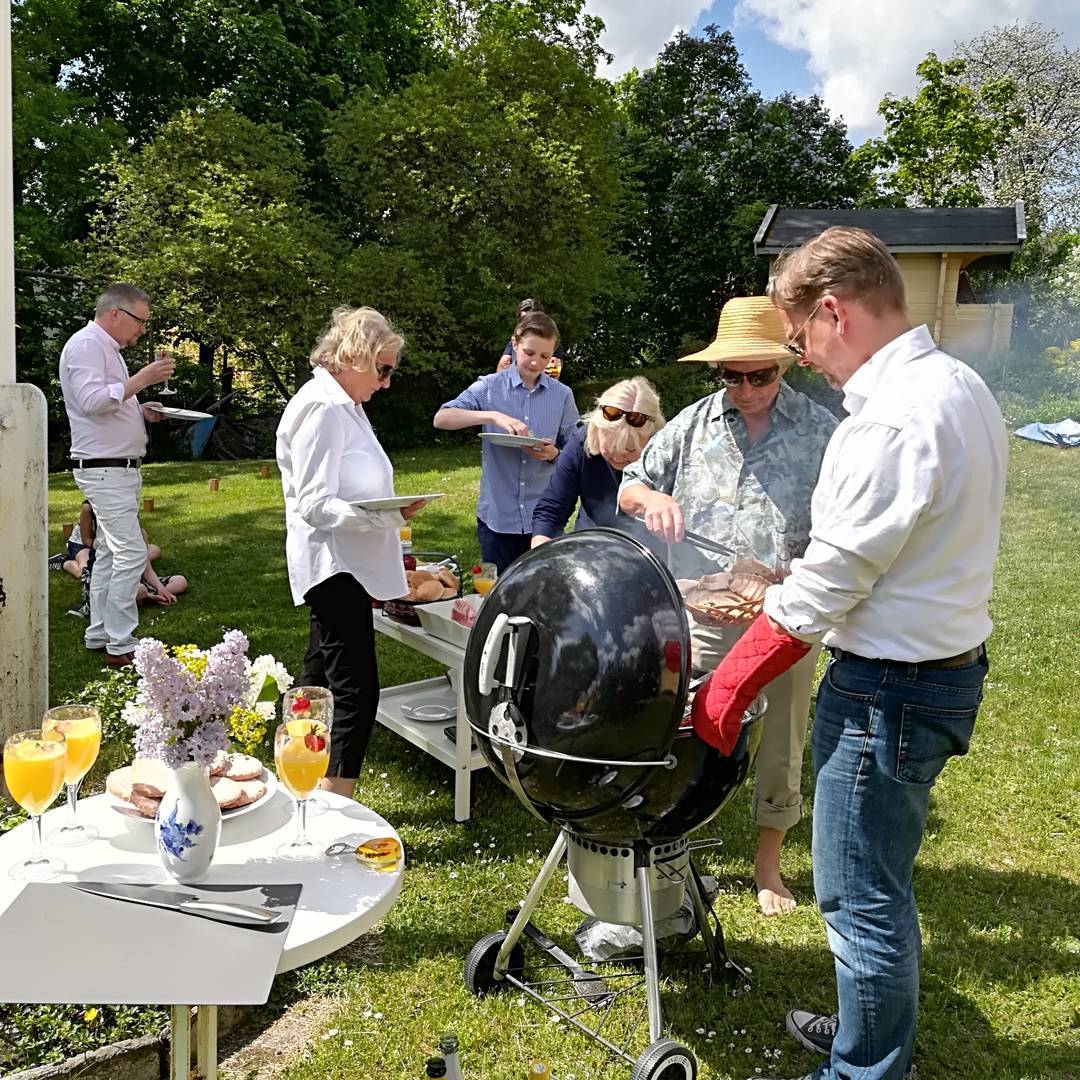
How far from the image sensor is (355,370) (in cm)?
341

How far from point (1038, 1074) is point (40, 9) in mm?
18301

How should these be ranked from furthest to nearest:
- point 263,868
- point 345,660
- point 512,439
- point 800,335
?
1. point 512,439
2. point 345,660
3. point 800,335
4. point 263,868

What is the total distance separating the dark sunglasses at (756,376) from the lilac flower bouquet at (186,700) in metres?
1.73

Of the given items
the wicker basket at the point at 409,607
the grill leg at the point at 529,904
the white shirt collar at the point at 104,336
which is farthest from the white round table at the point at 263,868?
the white shirt collar at the point at 104,336

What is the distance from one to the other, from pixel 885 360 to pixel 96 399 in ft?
15.7

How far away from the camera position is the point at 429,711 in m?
4.59

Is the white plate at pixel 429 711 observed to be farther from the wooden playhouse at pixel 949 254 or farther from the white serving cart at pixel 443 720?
the wooden playhouse at pixel 949 254

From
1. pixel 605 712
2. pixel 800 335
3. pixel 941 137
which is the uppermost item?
pixel 941 137

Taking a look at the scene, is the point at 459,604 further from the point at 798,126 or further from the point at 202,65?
the point at 798,126

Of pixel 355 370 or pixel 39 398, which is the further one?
pixel 39 398

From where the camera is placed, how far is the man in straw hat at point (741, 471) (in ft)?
9.34

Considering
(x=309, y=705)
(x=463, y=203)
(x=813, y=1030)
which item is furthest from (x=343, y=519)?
(x=463, y=203)

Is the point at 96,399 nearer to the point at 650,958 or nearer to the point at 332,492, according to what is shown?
the point at 332,492

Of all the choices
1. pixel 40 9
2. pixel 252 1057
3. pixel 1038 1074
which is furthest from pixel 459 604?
pixel 40 9
